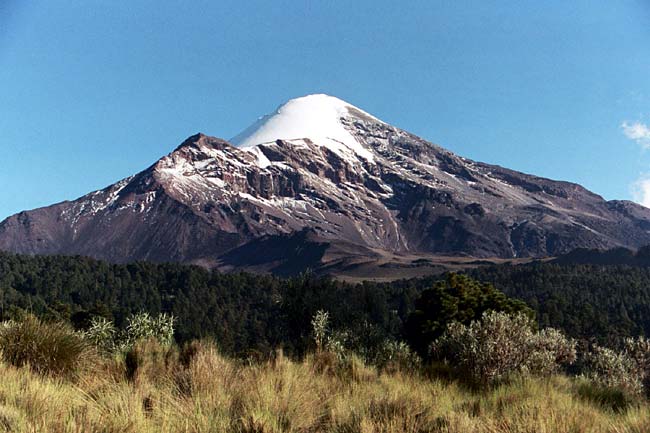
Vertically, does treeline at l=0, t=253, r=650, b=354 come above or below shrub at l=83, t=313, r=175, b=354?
below

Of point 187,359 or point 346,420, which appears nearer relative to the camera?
point 346,420

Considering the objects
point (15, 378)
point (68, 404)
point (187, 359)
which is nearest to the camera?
point (68, 404)

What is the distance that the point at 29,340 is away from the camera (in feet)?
25.8

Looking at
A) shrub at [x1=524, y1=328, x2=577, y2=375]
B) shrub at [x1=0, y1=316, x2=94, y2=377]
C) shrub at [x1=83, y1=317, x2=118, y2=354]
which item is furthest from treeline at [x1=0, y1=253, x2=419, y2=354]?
shrub at [x1=0, y1=316, x2=94, y2=377]

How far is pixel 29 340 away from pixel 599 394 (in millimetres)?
8142

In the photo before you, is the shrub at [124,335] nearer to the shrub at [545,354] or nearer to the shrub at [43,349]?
the shrub at [43,349]

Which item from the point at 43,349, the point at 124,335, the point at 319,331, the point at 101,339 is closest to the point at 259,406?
the point at 43,349

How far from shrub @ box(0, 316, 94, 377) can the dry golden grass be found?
38 centimetres

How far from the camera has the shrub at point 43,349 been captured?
25.0 feet

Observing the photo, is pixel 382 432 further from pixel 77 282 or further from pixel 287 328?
pixel 77 282

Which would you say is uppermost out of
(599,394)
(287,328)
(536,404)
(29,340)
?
(29,340)

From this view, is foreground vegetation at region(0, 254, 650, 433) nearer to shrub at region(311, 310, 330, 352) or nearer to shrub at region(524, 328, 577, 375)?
shrub at region(524, 328, 577, 375)

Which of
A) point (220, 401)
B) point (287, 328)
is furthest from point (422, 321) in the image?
point (220, 401)

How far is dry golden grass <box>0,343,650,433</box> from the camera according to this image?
502 cm
